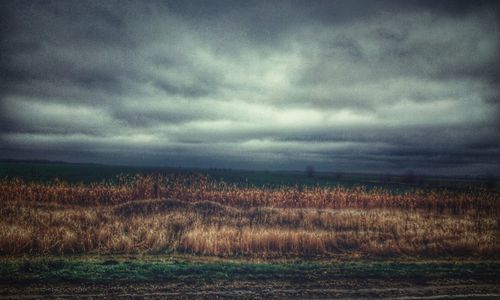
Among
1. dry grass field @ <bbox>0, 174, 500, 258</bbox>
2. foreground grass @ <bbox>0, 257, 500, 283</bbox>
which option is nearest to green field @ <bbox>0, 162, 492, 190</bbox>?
dry grass field @ <bbox>0, 174, 500, 258</bbox>

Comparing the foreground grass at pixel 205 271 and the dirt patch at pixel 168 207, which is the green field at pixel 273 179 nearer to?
the dirt patch at pixel 168 207

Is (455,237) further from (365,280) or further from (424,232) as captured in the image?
(365,280)

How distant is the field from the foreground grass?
29 mm

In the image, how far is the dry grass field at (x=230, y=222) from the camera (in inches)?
540

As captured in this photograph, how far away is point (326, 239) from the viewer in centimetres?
1519

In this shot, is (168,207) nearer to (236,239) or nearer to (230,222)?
(230,222)

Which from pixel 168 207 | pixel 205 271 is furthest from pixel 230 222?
pixel 205 271

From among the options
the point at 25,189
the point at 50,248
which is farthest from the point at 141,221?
the point at 25,189

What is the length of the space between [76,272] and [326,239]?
31.5 feet

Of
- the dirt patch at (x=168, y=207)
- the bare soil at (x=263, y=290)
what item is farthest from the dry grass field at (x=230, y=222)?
the bare soil at (x=263, y=290)

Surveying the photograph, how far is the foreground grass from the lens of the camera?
356 inches

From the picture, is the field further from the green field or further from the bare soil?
the green field

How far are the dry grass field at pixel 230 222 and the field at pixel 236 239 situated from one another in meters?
0.06

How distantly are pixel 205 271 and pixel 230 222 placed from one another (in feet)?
26.5
